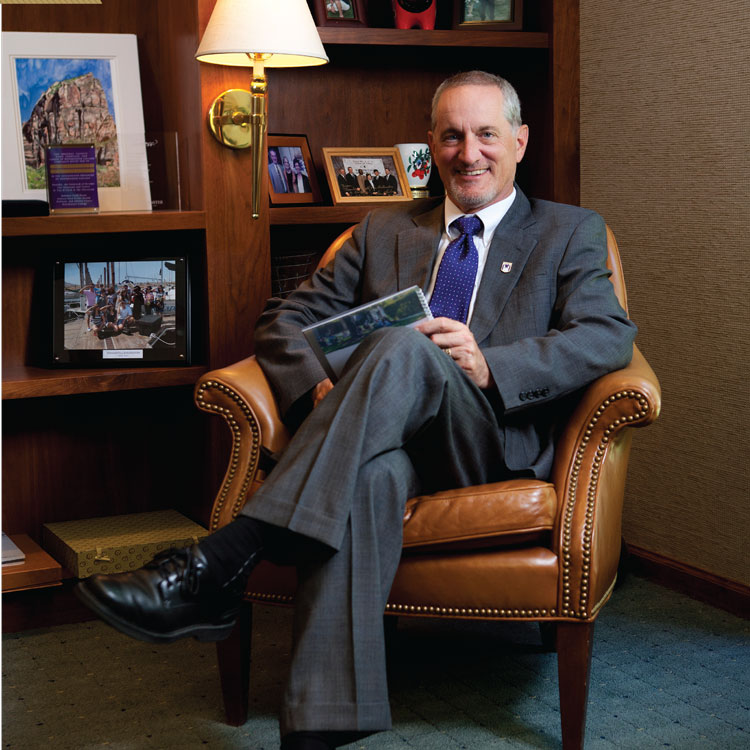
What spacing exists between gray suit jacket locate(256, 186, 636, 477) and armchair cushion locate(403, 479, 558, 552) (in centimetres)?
15

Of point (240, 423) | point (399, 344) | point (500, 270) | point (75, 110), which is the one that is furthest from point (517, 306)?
point (75, 110)

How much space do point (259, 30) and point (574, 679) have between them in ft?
5.09

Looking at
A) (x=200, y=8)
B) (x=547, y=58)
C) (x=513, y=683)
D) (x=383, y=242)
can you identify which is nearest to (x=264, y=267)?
(x=383, y=242)

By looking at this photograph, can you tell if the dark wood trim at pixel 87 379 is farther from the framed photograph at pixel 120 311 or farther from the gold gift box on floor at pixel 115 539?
A: the gold gift box on floor at pixel 115 539

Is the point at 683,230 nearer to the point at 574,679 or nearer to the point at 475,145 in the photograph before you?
the point at 475,145

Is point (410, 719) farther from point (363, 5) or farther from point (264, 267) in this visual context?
point (363, 5)

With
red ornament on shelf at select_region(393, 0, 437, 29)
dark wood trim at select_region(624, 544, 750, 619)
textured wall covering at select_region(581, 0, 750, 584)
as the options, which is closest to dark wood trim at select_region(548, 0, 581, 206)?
textured wall covering at select_region(581, 0, 750, 584)

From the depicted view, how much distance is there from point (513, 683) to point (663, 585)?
77 cm

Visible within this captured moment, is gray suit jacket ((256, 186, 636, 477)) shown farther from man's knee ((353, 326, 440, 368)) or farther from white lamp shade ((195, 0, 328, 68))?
white lamp shade ((195, 0, 328, 68))

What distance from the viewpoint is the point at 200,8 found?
7.91 ft

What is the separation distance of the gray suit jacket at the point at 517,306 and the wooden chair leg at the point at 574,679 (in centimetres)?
32

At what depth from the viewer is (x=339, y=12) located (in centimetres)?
271

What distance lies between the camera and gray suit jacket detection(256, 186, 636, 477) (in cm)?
182

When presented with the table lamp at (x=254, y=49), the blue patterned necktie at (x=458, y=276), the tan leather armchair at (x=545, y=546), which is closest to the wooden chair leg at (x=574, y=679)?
the tan leather armchair at (x=545, y=546)
